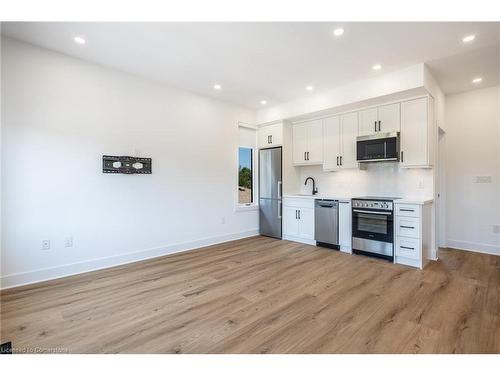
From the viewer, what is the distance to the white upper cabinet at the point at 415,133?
3.76 metres

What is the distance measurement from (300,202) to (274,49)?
114 inches

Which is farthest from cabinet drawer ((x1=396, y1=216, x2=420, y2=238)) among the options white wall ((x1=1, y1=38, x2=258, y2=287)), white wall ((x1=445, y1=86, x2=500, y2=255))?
white wall ((x1=1, y1=38, x2=258, y2=287))

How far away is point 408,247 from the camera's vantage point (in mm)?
3707

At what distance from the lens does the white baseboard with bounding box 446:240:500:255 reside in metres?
4.26

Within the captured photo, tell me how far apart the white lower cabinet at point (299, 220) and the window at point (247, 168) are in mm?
841

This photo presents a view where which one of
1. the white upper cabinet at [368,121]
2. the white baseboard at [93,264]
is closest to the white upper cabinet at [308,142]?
the white upper cabinet at [368,121]

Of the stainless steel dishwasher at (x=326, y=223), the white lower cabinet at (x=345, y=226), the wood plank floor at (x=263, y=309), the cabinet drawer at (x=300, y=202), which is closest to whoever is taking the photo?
the wood plank floor at (x=263, y=309)

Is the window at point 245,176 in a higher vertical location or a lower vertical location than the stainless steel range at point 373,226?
higher

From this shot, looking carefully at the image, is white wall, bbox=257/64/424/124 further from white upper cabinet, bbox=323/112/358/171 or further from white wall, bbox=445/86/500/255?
white wall, bbox=445/86/500/255

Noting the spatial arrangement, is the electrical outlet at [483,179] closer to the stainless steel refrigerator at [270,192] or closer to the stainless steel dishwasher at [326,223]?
the stainless steel dishwasher at [326,223]

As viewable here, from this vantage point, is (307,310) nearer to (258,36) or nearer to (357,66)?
(258,36)

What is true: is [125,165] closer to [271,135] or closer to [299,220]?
[271,135]

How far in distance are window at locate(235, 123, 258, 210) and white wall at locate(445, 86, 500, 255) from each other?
381 cm

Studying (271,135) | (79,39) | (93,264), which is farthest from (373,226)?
(79,39)
